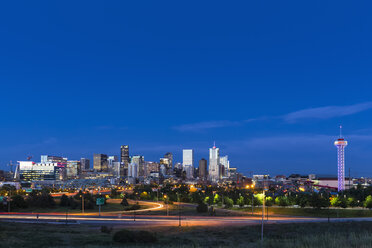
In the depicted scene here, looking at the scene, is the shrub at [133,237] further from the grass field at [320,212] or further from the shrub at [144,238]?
the grass field at [320,212]

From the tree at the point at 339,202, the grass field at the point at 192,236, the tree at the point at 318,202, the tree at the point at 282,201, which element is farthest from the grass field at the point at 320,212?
the grass field at the point at 192,236

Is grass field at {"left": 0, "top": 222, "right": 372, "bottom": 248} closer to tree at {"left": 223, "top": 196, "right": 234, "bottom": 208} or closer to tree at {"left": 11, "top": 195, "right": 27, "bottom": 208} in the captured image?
tree at {"left": 223, "top": 196, "right": 234, "bottom": 208}

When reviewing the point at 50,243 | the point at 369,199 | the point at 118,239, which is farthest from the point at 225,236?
the point at 369,199

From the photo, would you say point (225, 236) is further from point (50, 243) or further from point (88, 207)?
point (88, 207)

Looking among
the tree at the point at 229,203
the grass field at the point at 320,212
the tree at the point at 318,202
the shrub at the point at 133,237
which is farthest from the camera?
the tree at the point at 229,203

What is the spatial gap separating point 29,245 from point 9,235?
8.44 meters

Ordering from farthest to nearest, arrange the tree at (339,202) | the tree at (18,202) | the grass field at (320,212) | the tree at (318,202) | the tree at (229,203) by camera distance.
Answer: the tree at (229,203) < the tree at (18,202) < the tree at (339,202) < the tree at (318,202) < the grass field at (320,212)

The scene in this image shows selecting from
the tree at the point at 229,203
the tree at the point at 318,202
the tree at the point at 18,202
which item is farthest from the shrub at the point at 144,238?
the tree at the point at 18,202

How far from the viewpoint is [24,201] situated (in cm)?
10138

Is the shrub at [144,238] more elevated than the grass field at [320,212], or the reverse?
the shrub at [144,238]

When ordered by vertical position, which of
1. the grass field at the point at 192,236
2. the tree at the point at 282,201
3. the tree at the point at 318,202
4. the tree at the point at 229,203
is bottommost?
the tree at the point at 229,203

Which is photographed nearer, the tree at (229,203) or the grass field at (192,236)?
the grass field at (192,236)

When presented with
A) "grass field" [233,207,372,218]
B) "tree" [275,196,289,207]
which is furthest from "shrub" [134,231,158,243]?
"tree" [275,196,289,207]

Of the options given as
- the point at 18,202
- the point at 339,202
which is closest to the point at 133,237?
the point at 339,202
